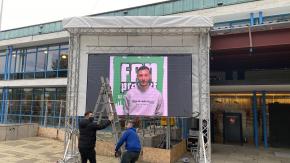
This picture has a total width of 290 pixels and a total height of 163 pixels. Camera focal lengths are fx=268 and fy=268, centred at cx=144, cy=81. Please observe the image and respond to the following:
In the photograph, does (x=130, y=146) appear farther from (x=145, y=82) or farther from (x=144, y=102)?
(x=145, y=82)

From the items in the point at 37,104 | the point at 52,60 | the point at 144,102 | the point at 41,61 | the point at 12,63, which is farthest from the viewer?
the point at 12,63

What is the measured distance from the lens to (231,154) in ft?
44.9

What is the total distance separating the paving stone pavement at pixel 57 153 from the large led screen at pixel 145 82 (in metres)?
2.46

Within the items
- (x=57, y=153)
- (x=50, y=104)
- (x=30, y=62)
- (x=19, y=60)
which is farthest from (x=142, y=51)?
(x=19, y=60)

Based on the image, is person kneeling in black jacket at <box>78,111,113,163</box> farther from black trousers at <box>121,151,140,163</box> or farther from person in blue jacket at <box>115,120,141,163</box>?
black trousers at <box>121,151,140,163</box>

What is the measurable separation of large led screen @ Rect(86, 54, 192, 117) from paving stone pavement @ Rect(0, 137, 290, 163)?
2.46 m

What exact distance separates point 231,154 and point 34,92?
17.2 meters

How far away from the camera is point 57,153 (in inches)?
499

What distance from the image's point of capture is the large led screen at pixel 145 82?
37.6 feet

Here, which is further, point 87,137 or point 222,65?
point 222,65

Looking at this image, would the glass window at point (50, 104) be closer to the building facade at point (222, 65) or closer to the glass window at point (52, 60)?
the building facade at point (222, 65)

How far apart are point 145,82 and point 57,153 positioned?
5439 mm

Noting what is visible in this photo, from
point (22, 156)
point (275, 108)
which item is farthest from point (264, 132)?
point (22, 156)

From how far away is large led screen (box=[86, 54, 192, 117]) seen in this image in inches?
451
